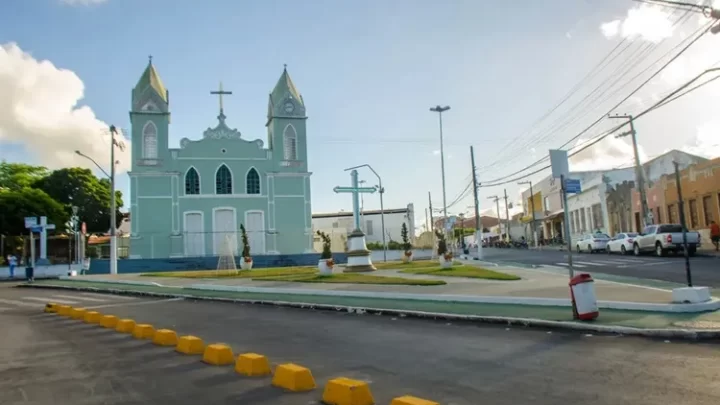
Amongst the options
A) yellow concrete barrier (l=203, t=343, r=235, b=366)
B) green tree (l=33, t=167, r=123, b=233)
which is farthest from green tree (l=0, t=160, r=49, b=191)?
yellow concrete barrier (l=203, t=343, r=235, b=366)

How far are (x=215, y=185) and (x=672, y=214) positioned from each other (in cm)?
3328

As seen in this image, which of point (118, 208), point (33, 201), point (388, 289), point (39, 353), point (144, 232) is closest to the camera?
point (39, 353)

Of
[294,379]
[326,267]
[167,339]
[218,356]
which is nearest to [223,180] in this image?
[326,267]

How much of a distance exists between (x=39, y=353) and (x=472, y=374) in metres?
7.15

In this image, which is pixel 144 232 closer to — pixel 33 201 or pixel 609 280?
pixel 33 201

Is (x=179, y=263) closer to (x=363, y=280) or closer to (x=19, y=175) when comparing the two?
(x=363, y=280)

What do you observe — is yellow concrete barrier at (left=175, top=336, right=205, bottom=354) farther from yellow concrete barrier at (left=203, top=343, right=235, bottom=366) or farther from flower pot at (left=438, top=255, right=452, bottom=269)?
flower pot at (left=438, top=255, right=452, bottom=269)

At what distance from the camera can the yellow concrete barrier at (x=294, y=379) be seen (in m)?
6.53

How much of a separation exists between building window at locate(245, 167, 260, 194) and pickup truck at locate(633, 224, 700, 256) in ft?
95.2

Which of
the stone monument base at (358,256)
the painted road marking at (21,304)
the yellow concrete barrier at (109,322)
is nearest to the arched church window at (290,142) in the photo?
the stone monument base at (358,256)

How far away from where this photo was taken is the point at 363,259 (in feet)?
101

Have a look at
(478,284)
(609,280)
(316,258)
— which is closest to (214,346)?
(478,284)

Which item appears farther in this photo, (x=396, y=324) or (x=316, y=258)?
(x=316, y=258)

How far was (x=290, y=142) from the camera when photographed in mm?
50969
